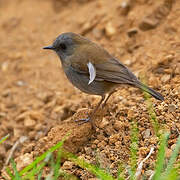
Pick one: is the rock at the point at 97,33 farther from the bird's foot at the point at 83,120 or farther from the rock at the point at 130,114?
the rock at the point at 130,114

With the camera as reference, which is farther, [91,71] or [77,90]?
[77,90]

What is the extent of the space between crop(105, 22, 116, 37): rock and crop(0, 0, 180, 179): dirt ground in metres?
0.02

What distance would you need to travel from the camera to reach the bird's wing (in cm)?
500

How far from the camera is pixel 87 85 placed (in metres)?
5.21

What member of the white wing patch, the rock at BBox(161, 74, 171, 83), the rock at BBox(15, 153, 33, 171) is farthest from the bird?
the rock at BBox(15, 153, 33, 171)

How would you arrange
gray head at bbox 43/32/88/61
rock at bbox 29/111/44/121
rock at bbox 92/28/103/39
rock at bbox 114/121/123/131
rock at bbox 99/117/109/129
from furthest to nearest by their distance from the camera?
rock at bbox 92/28/103/39 < rock at bbox 29/111/44/121 < gray head at bbox 43/32/88/61 < rock at bbox 99/117/109/129 < rock at bbox 114/121/123/131

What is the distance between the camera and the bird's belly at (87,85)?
5199 millimetres

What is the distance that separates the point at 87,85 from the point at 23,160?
1.40 m

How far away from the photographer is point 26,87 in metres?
7.59

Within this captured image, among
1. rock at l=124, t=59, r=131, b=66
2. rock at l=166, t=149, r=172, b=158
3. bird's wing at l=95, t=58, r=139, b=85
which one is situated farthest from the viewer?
rock at l=124, t=59, r=131, b=66

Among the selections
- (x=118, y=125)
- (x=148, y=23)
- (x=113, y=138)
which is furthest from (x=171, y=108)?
(x=148, y=23)

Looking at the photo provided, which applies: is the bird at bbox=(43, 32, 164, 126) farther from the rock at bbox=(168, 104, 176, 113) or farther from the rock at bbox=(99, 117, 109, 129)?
the rock at bbox=(168, 104, 176, 113)

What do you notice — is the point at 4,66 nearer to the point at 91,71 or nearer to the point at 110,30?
the point at 110,30

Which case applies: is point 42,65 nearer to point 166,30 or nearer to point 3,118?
point 3,118
